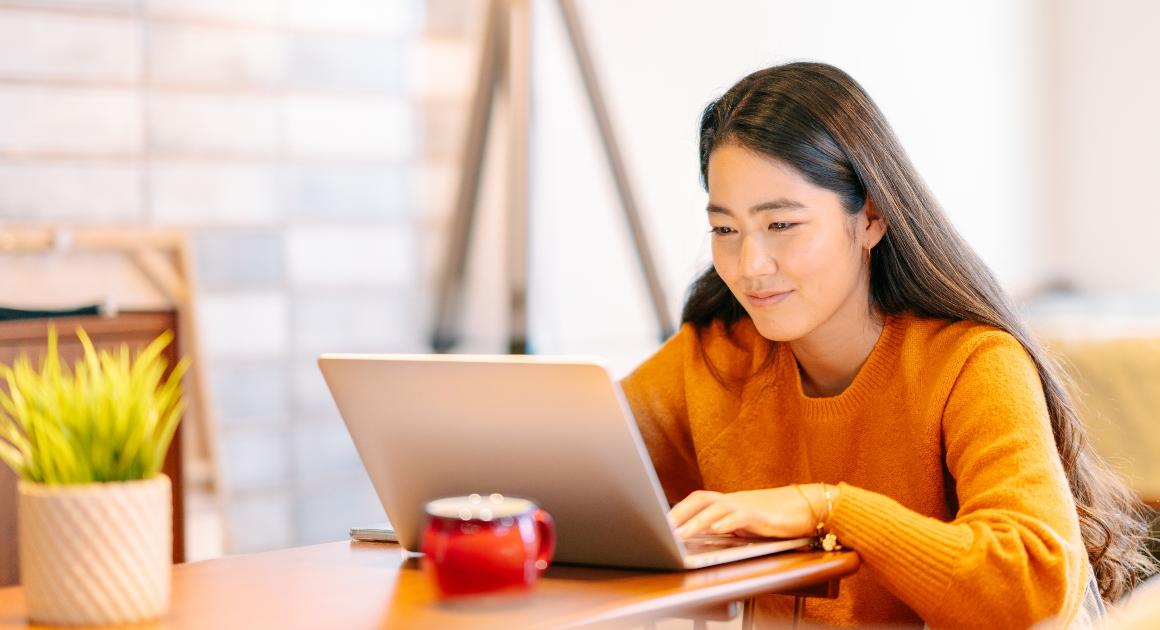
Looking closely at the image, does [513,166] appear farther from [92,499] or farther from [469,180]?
[92,499]

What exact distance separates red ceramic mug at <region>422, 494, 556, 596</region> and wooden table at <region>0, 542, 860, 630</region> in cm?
2

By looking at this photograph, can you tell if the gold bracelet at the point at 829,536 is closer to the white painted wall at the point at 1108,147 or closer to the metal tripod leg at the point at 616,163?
the metal tripod leg at the point at 616,163

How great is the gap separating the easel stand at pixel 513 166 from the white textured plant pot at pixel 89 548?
2.06 meters

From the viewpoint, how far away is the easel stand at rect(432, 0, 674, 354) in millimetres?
3084

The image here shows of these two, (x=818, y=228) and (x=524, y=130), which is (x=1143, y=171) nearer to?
(x=524, y=130)

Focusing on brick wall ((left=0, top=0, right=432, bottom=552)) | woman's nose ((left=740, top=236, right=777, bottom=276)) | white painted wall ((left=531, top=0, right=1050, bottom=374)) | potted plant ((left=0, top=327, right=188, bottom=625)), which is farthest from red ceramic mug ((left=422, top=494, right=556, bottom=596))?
white painted wall ((left=531, top=0, right=1050, bottom=374))

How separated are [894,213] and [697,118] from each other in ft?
6.93

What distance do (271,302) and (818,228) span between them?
6.01 ft

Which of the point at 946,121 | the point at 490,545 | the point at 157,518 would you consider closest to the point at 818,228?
the point at 490,545

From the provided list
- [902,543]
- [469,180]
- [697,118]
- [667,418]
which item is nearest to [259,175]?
[469,180]

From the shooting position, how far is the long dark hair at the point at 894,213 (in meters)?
1.55

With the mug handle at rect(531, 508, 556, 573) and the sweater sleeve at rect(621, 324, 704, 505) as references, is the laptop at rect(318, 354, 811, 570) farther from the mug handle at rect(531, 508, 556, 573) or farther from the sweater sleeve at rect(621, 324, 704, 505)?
the sweater sleeve at rect(621, 324, 704, 505)

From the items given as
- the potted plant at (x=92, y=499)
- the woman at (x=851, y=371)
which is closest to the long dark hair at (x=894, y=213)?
the woman at (x=851, y=371)

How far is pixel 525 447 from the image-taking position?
1.20 meters
